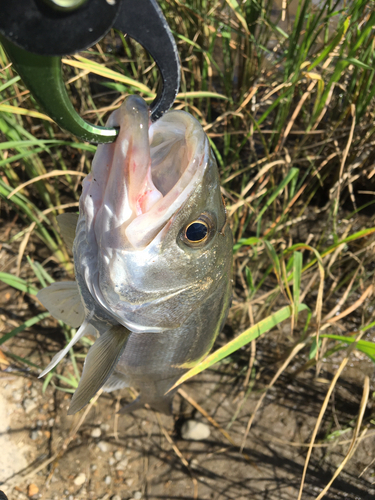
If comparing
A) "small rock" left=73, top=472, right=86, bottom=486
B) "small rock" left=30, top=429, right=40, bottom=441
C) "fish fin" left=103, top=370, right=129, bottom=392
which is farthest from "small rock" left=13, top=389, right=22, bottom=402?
"fish fin" left=103, top=370, right=129, bottom=392

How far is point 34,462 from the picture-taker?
2.06 meters

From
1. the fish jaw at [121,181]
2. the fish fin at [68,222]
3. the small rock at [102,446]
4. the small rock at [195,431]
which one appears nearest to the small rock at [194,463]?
the small rock at [195,431]

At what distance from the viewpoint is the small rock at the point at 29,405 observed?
2.16 metres

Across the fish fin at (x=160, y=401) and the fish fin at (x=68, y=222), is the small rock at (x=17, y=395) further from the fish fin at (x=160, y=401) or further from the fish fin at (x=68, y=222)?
the fish fin at (x=68, y=222)

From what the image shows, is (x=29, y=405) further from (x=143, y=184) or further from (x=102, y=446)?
(x=143, y=184)

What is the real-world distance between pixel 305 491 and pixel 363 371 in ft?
2.60

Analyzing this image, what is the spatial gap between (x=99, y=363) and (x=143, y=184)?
0.56 m

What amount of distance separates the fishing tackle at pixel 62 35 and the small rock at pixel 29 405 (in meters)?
1.99

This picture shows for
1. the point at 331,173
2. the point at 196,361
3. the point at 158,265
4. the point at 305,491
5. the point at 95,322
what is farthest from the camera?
the point at 331,173

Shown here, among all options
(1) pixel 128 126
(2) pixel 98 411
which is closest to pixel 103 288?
(1) pixel 128 126

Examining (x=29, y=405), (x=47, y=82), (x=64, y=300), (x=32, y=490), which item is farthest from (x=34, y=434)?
(x=47, y=82)

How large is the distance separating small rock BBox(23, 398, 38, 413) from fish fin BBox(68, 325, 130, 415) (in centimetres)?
132

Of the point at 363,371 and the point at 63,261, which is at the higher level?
the point at 63,261

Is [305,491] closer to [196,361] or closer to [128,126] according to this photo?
[196,361]
